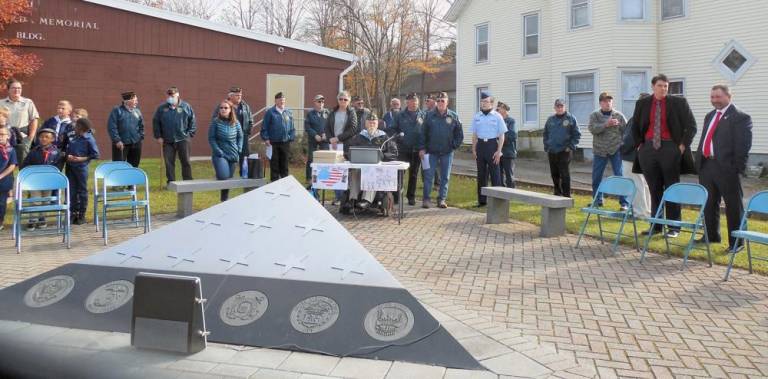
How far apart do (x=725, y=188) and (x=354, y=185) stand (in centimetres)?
520

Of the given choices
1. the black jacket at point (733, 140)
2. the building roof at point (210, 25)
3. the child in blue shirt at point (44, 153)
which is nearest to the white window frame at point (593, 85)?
the building roof at point (210, 25)

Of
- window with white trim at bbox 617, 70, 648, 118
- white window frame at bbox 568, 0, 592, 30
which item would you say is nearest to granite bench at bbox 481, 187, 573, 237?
window with white trim at bbox 617, 70, 648, 118

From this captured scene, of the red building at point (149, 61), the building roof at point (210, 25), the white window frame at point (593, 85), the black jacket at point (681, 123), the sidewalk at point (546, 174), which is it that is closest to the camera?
the black jacket at point (681, 123)

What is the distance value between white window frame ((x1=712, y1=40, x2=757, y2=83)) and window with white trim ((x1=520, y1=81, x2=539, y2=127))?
648 cm

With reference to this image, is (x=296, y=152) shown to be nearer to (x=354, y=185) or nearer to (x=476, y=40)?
(x=354, y=185)

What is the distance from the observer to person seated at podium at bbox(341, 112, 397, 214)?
10.2m

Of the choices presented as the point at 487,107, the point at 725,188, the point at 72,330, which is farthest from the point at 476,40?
the point at 72,330

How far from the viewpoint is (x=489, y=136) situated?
11086 millimetres

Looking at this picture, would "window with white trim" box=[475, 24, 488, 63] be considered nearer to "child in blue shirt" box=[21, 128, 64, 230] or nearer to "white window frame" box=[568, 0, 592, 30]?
"white window frame" box=[568, 0, 592, 30]

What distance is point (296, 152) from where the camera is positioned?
18641 millimetres

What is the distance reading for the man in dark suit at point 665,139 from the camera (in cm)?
830

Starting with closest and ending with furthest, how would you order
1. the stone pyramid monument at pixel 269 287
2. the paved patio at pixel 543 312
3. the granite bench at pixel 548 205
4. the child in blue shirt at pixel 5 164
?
1. the paved patio at pixel 543 312
2. the stone pyramid monument at pixel 269 287
3. the child in blue shirt at pixel 5 164
4. the granite bench at pixel 548 205

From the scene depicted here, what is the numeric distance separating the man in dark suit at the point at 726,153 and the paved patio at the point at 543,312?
102 centimetres

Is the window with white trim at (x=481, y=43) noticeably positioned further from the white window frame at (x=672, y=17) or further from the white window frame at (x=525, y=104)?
the white window frame at (x=672, y=17)
